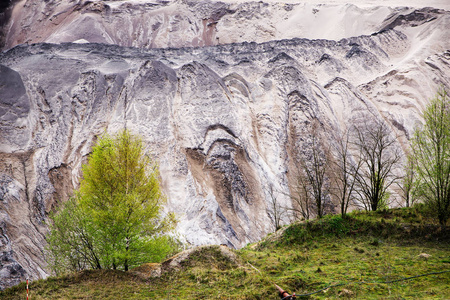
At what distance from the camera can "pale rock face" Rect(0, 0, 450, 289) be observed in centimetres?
3753

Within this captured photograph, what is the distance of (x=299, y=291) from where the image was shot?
39.9 ft

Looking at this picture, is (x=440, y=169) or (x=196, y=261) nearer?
(x=196, y=261)

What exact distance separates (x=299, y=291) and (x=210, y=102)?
39.2 m

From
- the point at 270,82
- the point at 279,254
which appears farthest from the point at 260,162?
the point at 279,254

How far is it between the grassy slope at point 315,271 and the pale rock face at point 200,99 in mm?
16832

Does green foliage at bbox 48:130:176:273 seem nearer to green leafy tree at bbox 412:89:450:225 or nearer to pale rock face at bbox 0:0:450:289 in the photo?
green leafy tree at bbox 412:89:450:225

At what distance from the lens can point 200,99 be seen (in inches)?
1951

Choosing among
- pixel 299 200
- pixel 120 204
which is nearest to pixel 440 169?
pixel 120 204

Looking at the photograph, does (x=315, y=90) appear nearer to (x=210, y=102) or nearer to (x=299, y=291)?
(x=210, y=102)

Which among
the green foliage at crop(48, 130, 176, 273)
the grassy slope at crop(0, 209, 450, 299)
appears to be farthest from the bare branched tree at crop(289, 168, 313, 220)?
the green foliage at crop(48, 130, 176, 273)

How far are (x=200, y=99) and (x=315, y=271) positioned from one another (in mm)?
38791

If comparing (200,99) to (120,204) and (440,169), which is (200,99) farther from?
(440,169)

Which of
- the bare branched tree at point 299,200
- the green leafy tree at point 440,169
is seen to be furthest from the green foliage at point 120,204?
the bare branched tree at point 299,200

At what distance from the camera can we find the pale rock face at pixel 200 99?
37.5 m
